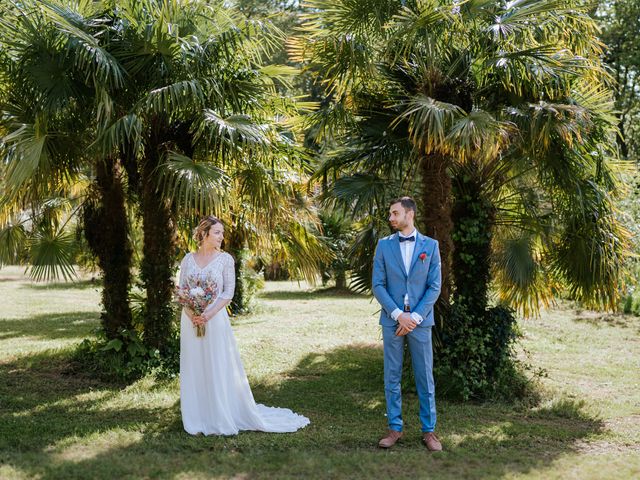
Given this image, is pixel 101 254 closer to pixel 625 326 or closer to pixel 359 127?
pixel 359 127

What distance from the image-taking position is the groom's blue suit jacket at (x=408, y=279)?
5.94 metres

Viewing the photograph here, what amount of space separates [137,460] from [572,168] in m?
5.83

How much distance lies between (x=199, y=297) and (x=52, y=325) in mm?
9891

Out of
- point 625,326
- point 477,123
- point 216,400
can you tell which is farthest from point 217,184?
point 625,326

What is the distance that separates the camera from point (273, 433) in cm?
636

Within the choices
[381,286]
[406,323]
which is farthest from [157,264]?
[406,323]

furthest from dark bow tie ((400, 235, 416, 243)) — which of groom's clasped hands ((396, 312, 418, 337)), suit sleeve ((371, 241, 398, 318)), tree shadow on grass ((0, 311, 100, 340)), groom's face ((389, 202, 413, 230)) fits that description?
tree shadow on grass ((0, 311, 100, 340))

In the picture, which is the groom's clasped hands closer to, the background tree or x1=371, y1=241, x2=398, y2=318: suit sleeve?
x1=371, y1=241, x2=398, y2=318: suit sleeve

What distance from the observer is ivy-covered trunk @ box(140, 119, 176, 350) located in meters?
8.80

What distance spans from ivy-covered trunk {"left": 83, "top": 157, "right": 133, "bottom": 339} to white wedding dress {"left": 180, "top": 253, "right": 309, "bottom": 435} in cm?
315

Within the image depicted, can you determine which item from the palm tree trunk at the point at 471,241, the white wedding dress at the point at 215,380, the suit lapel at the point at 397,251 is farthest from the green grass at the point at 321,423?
the suit lapel at the point at 397,251

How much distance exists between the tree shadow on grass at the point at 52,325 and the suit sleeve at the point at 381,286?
900 centimetres

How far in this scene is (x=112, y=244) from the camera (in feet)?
30.8

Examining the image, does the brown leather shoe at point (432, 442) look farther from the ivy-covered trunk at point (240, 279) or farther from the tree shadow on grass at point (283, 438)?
the ivy-covered trunk at point (240, 279)
